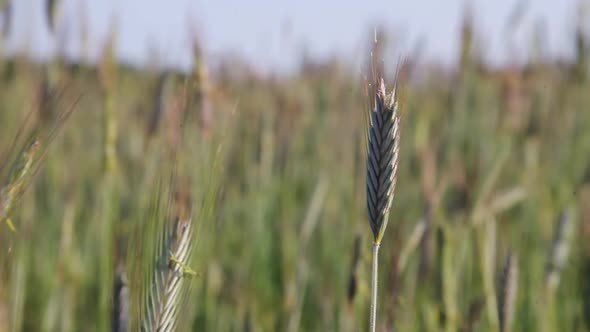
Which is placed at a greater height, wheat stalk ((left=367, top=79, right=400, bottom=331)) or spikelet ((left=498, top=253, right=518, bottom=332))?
wheat stalk ((left=367, top=79, right=400, bottom=331))

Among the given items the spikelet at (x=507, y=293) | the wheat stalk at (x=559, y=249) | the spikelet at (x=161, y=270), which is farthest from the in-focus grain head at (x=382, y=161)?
the wheat stalk at (x=559, y=249)

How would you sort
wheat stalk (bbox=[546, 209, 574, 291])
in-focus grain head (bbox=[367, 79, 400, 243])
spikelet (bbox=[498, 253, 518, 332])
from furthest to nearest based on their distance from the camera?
wheat stalk (bbox=[546, 209, 574, 291]) < spikelet (bbox=[498, 253, 518, 332]) < in-focus grain head (bbox=[367, 79, 400, 243])

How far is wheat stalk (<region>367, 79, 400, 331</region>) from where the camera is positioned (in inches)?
14.2

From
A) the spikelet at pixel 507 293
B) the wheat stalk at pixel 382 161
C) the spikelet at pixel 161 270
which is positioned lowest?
the spikelet at pixel 507 293

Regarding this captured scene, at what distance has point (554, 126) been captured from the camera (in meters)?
1.82

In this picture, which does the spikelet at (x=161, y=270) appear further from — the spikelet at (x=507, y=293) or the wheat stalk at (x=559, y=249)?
the wheat stalk at (x=559, y=249)

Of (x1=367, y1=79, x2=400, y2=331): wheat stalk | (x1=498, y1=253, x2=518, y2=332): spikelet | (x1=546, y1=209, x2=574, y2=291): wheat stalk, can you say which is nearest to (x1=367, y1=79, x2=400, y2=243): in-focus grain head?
(x1=367, y1=79, x2=400, y2=331): wheat stalk

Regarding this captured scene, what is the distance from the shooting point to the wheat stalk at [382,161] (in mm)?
360

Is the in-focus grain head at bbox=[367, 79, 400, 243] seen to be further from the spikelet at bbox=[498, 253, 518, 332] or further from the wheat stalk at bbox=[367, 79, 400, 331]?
the spikelet at bbox=[498, 253, 518, 332]

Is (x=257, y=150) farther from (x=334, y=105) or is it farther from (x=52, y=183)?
(x=334, y=105)

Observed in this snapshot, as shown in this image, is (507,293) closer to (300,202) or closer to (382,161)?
(382,161)

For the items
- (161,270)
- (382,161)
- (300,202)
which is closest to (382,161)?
(382,161)

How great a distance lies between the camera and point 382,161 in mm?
370

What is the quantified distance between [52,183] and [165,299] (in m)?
1.01
